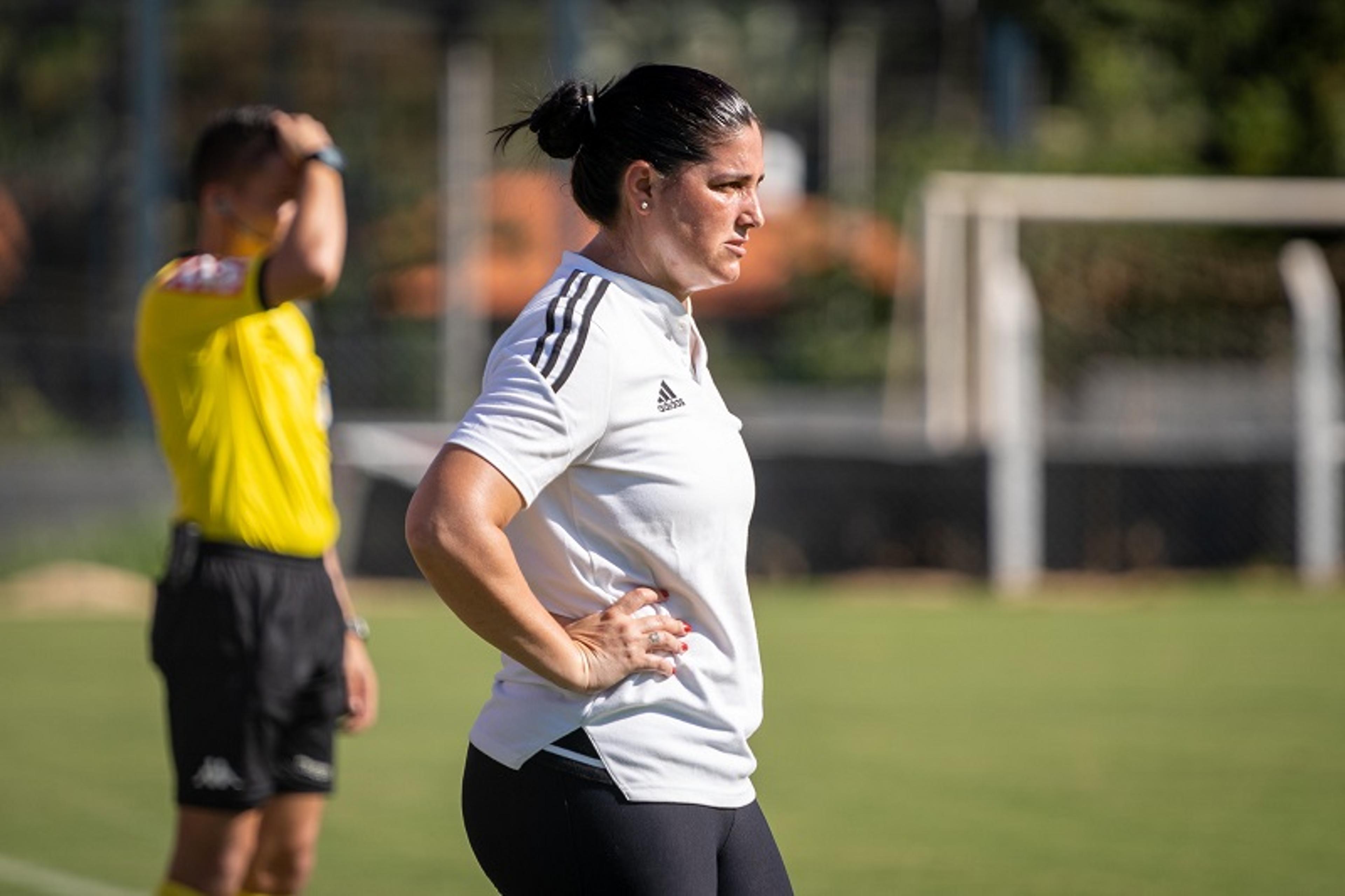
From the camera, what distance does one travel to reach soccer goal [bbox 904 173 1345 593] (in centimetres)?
1767

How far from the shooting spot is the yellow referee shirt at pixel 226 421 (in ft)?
18.6

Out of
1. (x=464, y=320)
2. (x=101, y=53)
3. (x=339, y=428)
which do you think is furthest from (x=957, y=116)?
(x=339, y=428)

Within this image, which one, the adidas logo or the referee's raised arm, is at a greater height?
the referee's raised arm

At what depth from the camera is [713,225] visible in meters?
3.68

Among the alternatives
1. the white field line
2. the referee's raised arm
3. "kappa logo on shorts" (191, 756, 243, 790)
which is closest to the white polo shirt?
the referee's raised arm

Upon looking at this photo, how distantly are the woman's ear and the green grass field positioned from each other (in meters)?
4.46

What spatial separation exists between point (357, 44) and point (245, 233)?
3432 cm

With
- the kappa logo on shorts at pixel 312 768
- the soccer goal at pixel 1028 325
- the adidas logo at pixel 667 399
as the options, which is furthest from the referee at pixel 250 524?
the soccer goal at pixel 1028 325

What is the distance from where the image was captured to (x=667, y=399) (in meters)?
3.61

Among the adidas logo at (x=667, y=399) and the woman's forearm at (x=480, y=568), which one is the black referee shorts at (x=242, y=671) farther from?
the adidas logo at (x=667, y=399)

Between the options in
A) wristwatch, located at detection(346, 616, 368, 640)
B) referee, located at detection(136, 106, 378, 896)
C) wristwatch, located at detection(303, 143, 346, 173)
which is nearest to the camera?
referee, located at detection(136, 106, 378, 896)

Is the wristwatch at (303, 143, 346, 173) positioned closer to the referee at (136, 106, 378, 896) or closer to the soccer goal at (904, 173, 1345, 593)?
the referee at (136, 106, 378, 896)

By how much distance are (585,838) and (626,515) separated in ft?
1.67

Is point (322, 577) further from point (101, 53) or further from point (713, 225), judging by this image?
point (101, 53)
